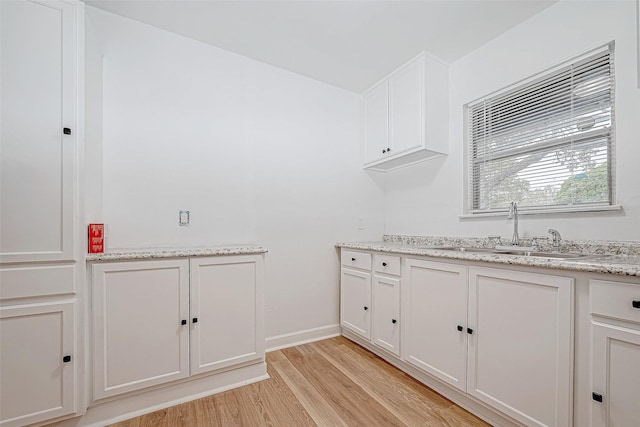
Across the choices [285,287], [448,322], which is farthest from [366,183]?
[448,322]

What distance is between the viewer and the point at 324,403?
1.66 metres

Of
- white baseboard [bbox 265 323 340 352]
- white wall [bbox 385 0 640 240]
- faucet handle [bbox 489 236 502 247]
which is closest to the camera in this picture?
white wall [bbox 385 0 640 240]

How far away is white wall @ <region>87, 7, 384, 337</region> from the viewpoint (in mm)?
1899

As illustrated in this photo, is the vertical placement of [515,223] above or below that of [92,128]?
below

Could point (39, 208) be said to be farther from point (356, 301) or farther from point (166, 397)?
point (356, 301)

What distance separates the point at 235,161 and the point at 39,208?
1.21 m

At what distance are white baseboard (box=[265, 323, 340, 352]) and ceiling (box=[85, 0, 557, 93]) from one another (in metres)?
2.41

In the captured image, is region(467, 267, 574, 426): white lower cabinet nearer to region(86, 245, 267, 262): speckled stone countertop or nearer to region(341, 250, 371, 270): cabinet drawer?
region(341, 250, 371, 270): cabinet drawer

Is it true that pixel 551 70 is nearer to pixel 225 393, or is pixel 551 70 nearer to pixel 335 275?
pixel 335 275

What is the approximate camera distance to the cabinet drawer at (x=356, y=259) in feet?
7.59

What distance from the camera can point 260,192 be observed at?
2367 mm

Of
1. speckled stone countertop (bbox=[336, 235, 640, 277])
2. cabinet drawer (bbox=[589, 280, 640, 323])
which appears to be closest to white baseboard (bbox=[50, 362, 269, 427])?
speckled stone countertop (bbox=[336, 235, 640, 277])

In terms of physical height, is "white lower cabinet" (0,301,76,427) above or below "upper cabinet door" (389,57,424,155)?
below

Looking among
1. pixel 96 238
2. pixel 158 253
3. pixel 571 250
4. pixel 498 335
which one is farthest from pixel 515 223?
pixel 96 238
